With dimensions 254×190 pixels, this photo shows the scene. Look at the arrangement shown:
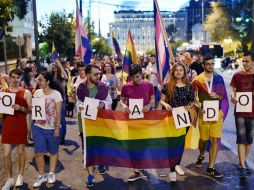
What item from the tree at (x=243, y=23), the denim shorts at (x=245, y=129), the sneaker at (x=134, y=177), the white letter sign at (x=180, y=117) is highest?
the tree at (x=243, y=23)

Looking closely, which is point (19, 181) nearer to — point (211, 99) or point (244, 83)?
point (211, 99)

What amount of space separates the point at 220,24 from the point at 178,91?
183 ft

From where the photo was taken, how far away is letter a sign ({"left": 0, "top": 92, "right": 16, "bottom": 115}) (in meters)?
6.04

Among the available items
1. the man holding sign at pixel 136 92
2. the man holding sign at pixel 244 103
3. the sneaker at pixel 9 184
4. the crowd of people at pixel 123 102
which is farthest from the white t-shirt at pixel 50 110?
the man holding sign at pixel 244 103

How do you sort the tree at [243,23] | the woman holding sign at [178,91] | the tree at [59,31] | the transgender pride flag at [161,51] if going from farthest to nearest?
1. the tree at [243,23]
2. the tree at [59,31]
3. the transgender pride flag at [161,51]
4. the woman holding sign at [178,91]

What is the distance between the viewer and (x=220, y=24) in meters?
59.8

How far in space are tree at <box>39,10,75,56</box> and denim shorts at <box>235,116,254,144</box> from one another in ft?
98.3

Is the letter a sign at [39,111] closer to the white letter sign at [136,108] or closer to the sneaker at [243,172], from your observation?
the white letter sign at [136,108]

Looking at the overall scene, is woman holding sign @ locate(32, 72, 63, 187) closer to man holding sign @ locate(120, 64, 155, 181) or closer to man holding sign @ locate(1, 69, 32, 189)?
man holding sign @ locate(1, 69, 32, 189)

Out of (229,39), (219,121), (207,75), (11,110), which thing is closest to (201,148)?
(219,121)

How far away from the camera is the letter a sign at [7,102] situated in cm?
604

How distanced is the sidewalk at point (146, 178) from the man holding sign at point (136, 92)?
0.97ft

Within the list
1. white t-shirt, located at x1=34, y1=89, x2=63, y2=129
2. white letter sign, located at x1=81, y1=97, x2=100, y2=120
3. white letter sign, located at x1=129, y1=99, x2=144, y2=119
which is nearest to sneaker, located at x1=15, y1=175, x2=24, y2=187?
white t-shirt, located at x1=34, y1=89, x2=63, y2=129

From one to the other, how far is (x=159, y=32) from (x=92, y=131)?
201cm
